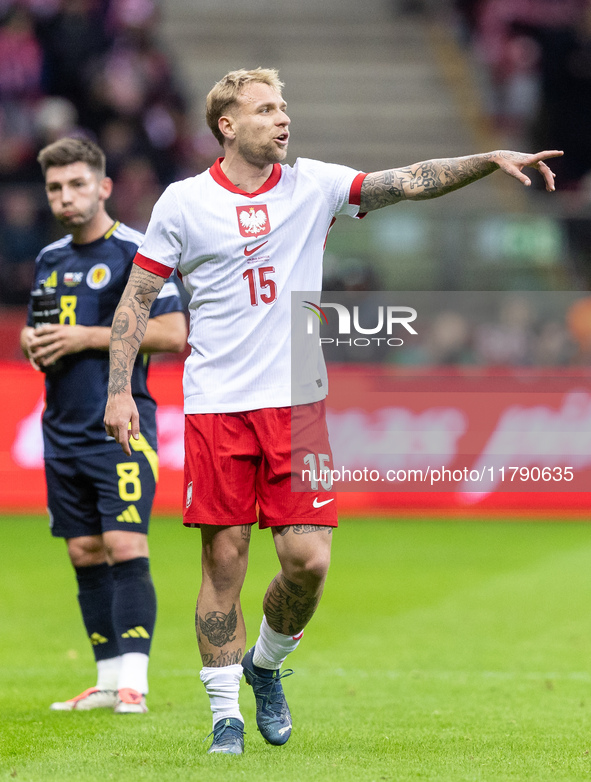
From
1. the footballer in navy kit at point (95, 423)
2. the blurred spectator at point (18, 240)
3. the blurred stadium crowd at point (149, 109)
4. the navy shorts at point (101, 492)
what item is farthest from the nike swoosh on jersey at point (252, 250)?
the blurred spectator at point (18, 240)

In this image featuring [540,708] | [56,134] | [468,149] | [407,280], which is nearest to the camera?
[540,708]

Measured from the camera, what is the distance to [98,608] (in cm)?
568

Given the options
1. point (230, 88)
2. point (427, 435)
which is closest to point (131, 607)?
point (230, 88)

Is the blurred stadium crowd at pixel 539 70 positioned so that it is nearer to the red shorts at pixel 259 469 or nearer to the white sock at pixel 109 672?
the white sock at pixel 109 672

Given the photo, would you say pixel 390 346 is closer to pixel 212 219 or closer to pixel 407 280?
pixel 407 280

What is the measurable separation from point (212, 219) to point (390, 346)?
839 centimetres

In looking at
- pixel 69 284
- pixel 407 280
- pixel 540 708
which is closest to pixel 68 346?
pixel 69 284

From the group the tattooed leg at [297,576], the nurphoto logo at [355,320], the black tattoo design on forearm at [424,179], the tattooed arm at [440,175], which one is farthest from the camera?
the nurphoto logo at [355,320]

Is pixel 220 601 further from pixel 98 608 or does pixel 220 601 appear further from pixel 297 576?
pixel 98 608

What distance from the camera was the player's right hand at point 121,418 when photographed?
4301mm

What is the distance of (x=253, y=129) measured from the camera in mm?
4414

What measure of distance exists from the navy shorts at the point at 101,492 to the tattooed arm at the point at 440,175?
1.75 meters

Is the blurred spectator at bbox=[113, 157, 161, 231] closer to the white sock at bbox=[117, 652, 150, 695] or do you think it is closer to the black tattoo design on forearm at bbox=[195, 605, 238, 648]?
the white sock at bbox=[117, 652, 150, 695]

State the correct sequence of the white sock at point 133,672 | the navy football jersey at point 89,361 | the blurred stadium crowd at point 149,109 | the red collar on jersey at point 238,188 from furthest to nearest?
the blurred stadium crowd at point 149,109 < the navy football jersey at point 89,361 < the white sock at point 133,672 < the red collar on jersey at point 238,188
